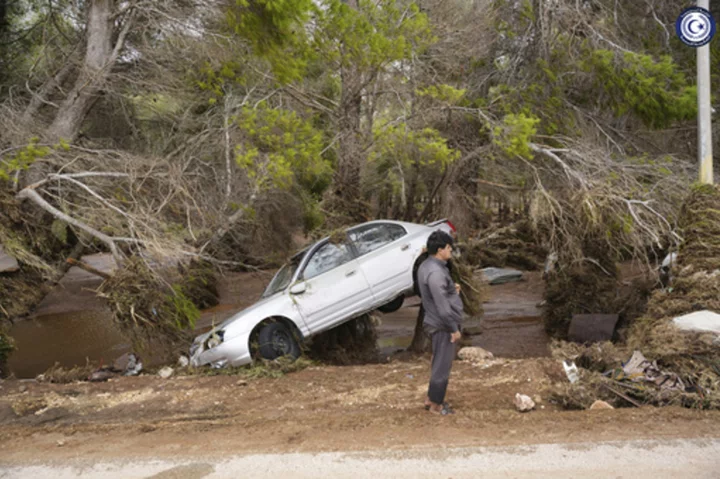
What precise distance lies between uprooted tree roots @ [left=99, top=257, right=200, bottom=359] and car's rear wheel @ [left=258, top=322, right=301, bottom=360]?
1303 mm

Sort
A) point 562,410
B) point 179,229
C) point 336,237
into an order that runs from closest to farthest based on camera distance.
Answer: point 562,410 < point 336,237 < point 179,229

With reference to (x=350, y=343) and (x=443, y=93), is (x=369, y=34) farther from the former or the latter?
(x=350, y=343)

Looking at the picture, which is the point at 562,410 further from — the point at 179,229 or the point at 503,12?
the point at 503,12

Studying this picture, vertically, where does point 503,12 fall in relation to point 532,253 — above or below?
above

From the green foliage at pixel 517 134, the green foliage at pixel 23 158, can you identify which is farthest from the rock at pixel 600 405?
the green foliage at pixel 23 158

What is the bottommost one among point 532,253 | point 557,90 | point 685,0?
point 532,253

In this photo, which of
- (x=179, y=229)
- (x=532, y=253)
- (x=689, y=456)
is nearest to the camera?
(x=689, y=456)

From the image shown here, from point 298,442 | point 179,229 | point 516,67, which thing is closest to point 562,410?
point 298,442

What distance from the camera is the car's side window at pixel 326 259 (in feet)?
31.2

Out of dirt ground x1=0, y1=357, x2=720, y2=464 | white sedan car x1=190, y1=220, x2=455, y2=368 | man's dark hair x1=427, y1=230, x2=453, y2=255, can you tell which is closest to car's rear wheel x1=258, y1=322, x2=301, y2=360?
white sedan car x1=190, y1=220, x2=455, y2=368

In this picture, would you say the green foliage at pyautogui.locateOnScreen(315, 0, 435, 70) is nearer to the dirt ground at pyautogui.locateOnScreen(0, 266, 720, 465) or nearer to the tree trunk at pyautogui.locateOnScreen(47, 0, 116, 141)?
the tree trunk at pyautogui.locateOnScreen(47, 0, 116, 141)

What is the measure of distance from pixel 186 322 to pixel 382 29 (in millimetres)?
6344

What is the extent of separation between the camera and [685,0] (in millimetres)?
13547

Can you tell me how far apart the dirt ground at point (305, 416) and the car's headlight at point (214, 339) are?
57cm
